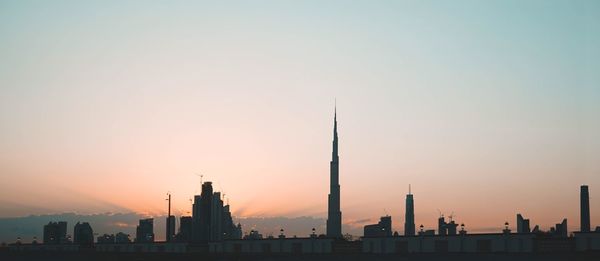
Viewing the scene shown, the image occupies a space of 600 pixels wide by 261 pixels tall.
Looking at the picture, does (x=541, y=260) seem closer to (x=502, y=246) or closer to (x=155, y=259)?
(x=502, y=246)

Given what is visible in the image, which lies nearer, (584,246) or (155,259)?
(584,246)

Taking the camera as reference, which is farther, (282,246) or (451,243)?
(282,246)

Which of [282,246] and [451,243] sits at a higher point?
[451,243]

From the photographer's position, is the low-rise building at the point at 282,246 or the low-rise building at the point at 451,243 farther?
the low-rise building at the point at 282,246

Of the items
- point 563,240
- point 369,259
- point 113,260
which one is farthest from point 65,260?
point 563,240

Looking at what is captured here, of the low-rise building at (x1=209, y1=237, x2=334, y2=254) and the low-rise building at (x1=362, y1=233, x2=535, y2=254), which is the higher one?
the low-rise building at (x1=362, y1=233, x2=535, y2=254)

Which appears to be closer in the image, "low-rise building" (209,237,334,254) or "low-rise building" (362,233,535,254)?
"low-rise building" (362,233,535,254)

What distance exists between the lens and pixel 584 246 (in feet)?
344

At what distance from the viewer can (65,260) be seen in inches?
4621

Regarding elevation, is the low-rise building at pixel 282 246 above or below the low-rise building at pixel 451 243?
below

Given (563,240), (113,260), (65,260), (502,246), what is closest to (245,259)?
(113,260)

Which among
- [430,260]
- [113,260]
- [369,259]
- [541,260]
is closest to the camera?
[541,260]

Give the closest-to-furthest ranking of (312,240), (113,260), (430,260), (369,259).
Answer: (430,260) < (369,259) < (113,260) < (312,240)

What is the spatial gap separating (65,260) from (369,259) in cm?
5042
